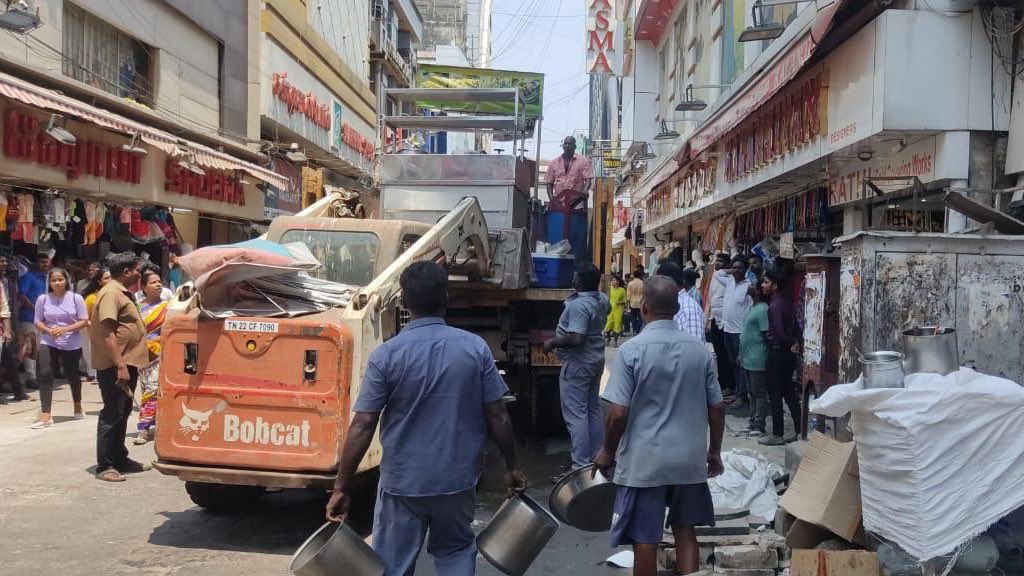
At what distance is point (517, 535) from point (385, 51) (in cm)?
2880

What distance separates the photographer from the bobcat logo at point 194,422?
538 centimetres

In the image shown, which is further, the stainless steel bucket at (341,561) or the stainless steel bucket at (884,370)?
the stainless steel bucket at (884,370)

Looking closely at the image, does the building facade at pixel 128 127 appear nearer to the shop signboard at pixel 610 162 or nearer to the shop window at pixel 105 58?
the shop window at pixel 105 58

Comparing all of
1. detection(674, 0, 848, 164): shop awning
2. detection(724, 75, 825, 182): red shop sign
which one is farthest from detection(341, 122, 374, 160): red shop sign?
detection(724, 75, 825, 182): red shop sign

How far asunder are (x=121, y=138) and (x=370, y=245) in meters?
6.97

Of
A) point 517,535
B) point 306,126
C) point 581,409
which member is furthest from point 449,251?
point 306,126

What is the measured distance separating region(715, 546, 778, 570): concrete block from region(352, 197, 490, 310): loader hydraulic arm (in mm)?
2493

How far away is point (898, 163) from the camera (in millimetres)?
8078

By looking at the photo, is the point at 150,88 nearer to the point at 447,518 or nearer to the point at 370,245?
the point at 370,245

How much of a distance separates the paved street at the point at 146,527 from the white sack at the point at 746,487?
832 mm

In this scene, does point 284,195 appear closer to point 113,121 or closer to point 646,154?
point 646,154

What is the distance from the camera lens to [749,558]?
4754 mm

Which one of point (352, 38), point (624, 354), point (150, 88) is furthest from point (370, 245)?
point (352, 38)

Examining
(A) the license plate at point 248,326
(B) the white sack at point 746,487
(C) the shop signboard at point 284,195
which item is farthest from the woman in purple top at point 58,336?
(C) the shop signboard at point 284,195
